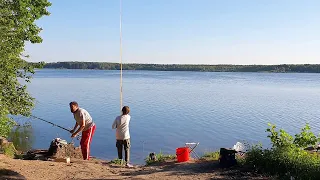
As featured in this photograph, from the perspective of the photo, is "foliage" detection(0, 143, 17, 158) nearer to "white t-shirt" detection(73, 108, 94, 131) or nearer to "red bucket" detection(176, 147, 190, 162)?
"white t-shirt" detection(73, 108, 94, 131)

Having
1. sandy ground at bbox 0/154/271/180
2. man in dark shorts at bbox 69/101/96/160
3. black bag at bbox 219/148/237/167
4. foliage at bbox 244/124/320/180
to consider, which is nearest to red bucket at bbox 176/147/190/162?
sandy ground at bbox 0/154/271/180

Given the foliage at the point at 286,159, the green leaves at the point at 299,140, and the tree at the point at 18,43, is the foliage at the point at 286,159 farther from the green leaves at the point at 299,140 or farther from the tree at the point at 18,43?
the tree at the point at 18,43

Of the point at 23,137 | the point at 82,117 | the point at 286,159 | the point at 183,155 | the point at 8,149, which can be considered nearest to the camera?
the point at 286,159

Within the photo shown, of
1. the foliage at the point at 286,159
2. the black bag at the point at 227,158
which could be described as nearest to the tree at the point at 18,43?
the black bag at the point at 227,158

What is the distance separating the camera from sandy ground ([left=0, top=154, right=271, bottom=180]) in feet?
26.1

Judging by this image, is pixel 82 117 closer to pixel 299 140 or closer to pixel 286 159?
pixel 286 159

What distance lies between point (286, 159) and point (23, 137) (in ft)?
49.6

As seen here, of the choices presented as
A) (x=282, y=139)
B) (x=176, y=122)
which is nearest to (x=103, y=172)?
(x=282, y=139)

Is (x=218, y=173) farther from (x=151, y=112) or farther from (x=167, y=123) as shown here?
(x=151, y=112)

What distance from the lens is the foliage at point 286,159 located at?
760cm

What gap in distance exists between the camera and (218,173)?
8.37 metres

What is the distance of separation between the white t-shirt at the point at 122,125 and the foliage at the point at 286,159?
3.18 metres

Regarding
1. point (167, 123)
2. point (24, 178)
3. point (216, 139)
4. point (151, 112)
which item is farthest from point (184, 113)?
point (24, 178)

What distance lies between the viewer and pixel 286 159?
8094 mm
